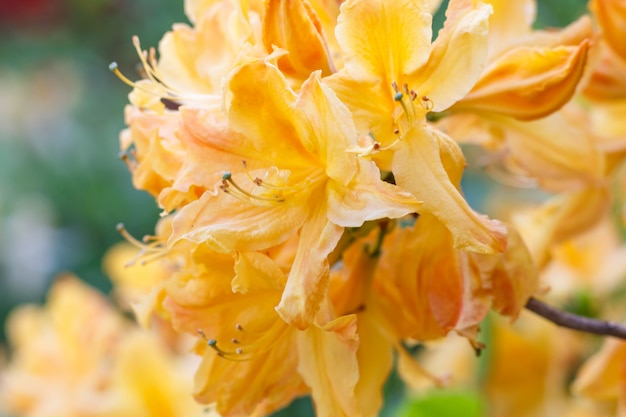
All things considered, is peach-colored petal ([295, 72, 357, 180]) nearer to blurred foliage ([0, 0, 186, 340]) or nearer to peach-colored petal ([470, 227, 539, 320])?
peach-colored petal ([470, 227, 539, 320])

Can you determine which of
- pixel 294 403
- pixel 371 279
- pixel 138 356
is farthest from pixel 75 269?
pixel 371 279

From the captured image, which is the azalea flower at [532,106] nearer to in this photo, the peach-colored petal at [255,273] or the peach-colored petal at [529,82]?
the peach-colored petal at [529,82]

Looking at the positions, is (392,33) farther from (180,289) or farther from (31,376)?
(31,376)

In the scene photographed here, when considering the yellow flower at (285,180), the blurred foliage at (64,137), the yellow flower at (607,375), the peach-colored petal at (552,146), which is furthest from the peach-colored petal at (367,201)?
the blurred foliage at (64,137)

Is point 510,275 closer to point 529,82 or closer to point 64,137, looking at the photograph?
point 529,82

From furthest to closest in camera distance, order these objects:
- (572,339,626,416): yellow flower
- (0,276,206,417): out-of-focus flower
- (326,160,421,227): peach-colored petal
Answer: (0,276,206,417): out-of-focus flower → (572,339,626,416): yellow flower → (326,160,421,227): peach-colored petal

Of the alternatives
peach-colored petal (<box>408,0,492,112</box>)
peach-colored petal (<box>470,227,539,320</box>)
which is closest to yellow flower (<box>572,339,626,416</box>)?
peach-colored petal (<box>470,227,539,320</box>)
